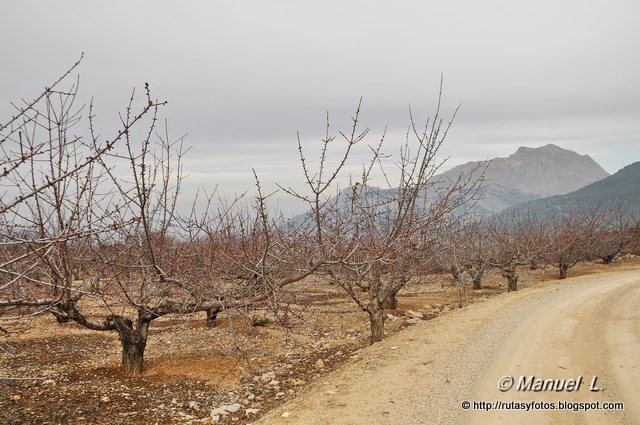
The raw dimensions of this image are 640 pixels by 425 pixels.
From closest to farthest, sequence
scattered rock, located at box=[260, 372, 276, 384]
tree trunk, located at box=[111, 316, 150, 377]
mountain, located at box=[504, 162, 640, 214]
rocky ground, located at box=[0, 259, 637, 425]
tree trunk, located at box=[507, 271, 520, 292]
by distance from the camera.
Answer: rocky ground, located at box=[0, 259, 637, 425], tree trunk, located at box=[111, 316, 150, 377], scattered rock, located at box=[260, 372, 276, 384], tree trunk, located at box=[507, 271, 520, 292], mountain, located at box=[504, 162, 640, 214]

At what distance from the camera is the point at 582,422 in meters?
5.68

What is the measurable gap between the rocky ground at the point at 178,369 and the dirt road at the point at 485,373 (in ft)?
3.83

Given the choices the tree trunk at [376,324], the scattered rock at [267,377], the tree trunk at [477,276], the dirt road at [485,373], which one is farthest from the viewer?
the tree trunk at [477,276]

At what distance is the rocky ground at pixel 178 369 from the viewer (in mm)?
7129

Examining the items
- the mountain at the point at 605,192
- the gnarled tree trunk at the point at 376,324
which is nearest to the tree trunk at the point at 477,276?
the gnarled tree trunk at the point at 376,324

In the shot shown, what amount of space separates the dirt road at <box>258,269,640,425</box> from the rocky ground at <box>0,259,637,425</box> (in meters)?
1.17

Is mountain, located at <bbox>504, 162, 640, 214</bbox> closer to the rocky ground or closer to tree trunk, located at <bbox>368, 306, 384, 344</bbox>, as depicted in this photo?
tree trunk, located at <bbox>368, 306, 384, 344</bbox>

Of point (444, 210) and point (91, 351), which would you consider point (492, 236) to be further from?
point (91, 351)

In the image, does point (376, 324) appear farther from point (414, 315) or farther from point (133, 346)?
point (133, 346)

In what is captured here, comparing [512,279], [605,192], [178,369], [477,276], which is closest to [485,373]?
[178,369]

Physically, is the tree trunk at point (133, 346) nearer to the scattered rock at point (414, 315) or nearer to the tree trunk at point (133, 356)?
the tree trunk at point (133, 356)

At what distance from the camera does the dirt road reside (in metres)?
6.05

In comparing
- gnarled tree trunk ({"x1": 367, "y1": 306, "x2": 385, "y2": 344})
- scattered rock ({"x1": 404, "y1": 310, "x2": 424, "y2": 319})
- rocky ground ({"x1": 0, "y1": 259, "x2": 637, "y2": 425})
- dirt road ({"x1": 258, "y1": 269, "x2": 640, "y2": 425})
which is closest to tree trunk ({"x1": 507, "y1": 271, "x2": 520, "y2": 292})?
rocky ground ({"x1": 0, "y1": 259, "x2": 637, "y2": 425})

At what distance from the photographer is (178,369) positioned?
9211 millimetres
